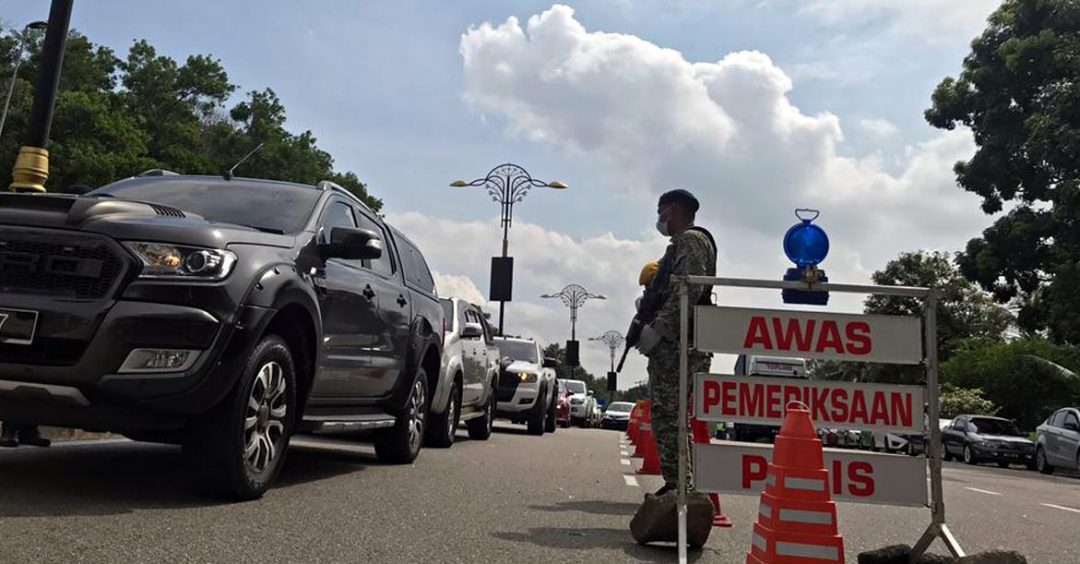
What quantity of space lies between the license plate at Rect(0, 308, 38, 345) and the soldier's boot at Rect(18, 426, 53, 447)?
1.63 metres

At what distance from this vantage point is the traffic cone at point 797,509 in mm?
2959

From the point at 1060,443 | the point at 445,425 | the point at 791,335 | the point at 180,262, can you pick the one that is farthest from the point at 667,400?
the point at 1060,443

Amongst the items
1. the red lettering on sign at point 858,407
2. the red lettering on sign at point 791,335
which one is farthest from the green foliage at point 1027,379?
the red lettering on sign at point 791,335

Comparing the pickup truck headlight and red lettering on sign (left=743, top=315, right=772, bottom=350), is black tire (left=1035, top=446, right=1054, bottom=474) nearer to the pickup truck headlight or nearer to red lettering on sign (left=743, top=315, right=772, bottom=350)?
red lettering on sign (left=743, top=315, right=772, bottom=350)

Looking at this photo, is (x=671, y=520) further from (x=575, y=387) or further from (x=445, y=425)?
(x=575, y=387)

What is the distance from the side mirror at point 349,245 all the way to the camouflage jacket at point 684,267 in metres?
1.69

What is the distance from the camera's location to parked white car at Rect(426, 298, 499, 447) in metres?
9.50

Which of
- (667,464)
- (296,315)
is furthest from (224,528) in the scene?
(667,464)

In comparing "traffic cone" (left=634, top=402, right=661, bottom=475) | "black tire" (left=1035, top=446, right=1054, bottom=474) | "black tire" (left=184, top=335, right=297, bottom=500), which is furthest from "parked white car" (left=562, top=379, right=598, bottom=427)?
"black tire" (left=184, top=335, right=297, bottom=500)

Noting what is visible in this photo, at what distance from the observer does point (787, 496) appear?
10.1 feet

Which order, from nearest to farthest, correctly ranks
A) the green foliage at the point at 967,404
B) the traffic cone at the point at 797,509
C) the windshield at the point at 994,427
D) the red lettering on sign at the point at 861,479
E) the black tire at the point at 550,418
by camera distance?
the traffic cone at the point at 797,509, the red lettering on sign at the point at 861,479, the black tire at the point at 550,418, the windshield at the point at 994,427, the green foliage at the point at 967,404

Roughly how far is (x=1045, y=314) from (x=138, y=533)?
26.6m

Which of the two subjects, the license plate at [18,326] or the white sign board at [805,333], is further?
the white sign board at [805,333]

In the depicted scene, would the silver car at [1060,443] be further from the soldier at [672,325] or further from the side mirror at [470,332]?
the soldier at [672,325]
